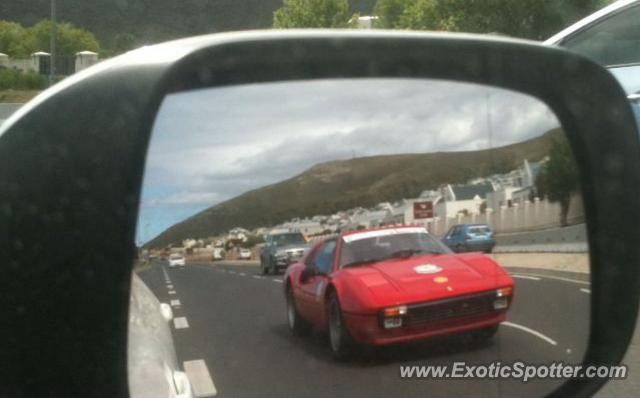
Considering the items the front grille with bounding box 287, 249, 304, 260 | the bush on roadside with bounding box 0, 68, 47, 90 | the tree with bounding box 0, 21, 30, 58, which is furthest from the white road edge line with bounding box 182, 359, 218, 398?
the tree with bounding box 0, 21, 30, 58

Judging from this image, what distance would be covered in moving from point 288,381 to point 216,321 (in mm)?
155

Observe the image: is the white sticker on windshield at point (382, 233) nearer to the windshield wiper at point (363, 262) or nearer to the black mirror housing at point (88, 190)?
the windshield wiper at point (363, 262)

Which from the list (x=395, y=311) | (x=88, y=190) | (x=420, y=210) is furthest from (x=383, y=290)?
(x=88, y=190)

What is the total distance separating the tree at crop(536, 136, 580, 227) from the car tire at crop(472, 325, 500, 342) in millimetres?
341

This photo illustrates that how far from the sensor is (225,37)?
1884mm

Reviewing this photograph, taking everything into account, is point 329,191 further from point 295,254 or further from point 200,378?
point 200,378

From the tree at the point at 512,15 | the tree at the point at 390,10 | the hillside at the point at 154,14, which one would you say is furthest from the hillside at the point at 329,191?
the hillside at the point at 154,14

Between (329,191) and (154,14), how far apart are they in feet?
481

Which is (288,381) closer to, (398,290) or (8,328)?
(398,290)

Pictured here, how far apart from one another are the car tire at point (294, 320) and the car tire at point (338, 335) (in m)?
0.05

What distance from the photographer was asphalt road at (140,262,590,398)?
1.83m
